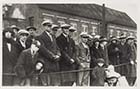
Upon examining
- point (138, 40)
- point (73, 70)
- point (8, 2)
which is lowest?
point (73, 70)

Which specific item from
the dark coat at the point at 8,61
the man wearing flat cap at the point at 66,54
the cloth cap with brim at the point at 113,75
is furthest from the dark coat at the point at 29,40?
the cloth cap with brim at the point at 113,75

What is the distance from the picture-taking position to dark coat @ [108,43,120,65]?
3.65m

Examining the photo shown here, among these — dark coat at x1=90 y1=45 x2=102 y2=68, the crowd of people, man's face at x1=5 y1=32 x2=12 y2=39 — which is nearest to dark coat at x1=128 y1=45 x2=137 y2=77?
the crowd of people

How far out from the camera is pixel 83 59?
3.67 meters

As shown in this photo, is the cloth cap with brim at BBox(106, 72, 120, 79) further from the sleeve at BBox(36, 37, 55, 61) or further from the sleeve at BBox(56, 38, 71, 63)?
the sleeve at BBox(36, 37, 55, 61)

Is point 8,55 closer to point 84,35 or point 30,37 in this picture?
point 30,37

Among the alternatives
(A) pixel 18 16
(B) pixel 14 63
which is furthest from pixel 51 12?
(B) pixel 14 63

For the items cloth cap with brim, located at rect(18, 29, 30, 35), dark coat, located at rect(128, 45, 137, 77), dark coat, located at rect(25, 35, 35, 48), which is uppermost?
cloth cap with brim, located at rect(18, 29, 30, 35)

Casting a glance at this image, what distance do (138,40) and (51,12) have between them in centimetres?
69

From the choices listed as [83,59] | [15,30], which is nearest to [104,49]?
[83,59]

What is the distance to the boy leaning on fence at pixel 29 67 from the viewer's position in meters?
3.65

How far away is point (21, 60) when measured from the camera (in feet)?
12.0

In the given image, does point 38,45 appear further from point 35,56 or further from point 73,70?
point 73,70

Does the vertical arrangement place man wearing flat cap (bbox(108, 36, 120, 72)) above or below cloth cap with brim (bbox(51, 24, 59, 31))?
below
